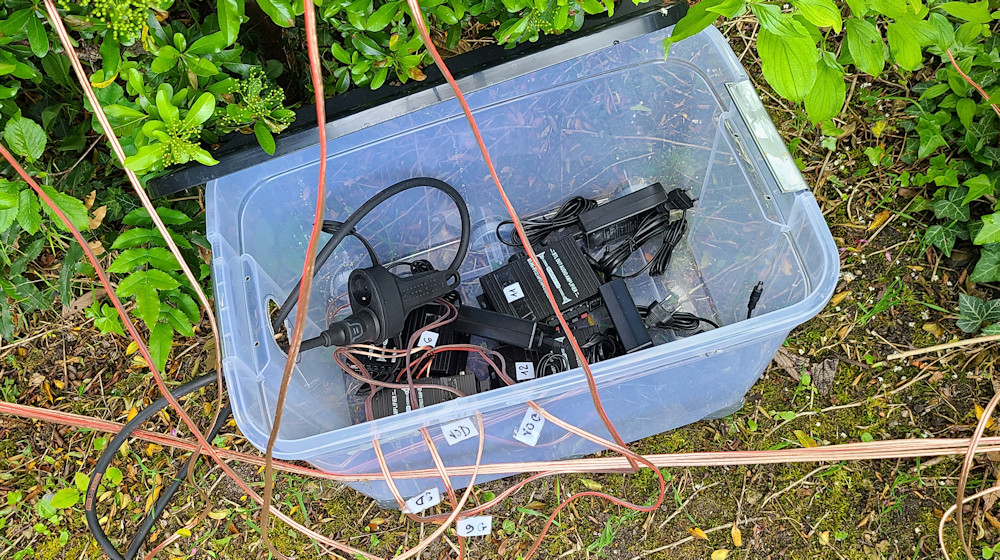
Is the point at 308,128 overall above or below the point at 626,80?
above

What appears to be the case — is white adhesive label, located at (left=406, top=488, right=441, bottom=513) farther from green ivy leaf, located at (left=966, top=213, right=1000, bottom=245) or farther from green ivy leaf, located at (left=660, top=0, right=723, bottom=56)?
green ivy leaf, located at (left=966, top=213, right=1000, bottom=245)

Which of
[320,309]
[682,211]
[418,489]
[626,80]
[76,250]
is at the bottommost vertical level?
[418,489]

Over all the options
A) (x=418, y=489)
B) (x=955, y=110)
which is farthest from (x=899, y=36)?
(x=418, y=489)

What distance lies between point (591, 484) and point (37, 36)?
3.89 ft

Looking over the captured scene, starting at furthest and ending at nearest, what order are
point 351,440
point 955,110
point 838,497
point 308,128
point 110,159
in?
1. point 955,110
2. point 838,497
3. point 110,159
4. point 308,128
5. point 351,440

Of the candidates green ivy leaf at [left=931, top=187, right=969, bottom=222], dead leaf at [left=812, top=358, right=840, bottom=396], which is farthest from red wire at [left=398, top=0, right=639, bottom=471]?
green ivy leaf at [left=931, top=187, right=969, bottom=222]

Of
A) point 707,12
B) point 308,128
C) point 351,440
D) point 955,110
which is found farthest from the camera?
point 955,110

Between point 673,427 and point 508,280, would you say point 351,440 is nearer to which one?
point 508,280

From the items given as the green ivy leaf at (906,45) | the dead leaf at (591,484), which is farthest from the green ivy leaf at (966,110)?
the dead leaf at (591,484)

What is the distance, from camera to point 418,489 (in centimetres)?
126

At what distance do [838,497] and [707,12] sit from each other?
3.26ft

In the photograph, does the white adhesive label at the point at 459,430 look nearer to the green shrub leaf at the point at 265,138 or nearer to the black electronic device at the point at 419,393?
the black electronic device at the point at 419,393

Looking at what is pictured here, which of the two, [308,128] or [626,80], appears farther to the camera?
[626,80]

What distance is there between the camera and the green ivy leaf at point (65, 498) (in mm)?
1381
